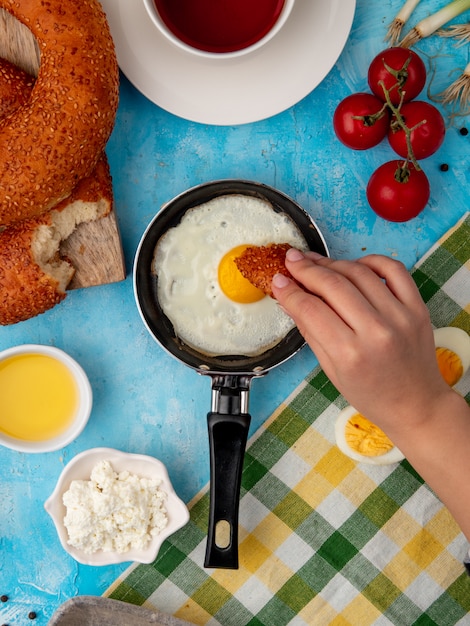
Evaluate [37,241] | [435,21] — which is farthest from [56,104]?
[435,21]

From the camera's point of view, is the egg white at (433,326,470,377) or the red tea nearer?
the red tea

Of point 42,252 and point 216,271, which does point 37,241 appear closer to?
point 42,252

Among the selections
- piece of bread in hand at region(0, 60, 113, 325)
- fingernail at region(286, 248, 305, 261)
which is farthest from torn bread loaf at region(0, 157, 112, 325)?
fingernail at region(286, 248, 305, 261)

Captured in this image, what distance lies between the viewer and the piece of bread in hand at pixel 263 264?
4.66 ft

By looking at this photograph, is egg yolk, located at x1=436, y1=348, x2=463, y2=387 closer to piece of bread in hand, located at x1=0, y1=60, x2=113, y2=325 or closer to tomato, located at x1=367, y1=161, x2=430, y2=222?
tomato, located at x1=367, y1=161, x2=430, y2=222

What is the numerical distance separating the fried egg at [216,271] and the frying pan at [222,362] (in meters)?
0.02

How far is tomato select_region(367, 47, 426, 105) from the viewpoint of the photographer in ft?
4.95

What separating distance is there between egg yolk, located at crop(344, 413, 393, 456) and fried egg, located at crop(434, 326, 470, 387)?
0.22m

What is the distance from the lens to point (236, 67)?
1.56m

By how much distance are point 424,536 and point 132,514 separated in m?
0.74

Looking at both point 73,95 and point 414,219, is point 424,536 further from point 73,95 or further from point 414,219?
point 73,95

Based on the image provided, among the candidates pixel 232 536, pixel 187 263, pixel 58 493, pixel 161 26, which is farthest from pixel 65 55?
pixel 232 536

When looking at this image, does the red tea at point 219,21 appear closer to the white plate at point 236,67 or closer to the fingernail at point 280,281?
the white plate at point 236,67

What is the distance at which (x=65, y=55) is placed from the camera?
4.48 ft
